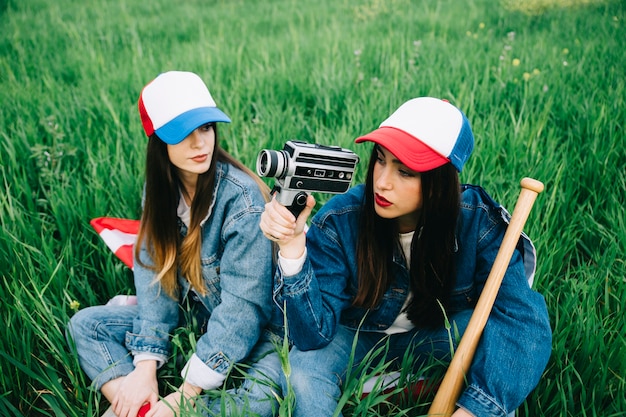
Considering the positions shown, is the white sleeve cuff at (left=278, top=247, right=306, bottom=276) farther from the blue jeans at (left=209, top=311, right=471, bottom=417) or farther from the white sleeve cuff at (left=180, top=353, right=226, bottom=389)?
the white sleeve cuff at (left=180, top=353, right=226, bottom=389)

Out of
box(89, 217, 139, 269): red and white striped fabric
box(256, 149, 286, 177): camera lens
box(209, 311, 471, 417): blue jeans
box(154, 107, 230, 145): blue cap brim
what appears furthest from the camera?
box(89, 217, 139, 269): red and white striped fabric

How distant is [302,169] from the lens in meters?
1.13

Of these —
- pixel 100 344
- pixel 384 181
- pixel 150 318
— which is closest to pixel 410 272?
pixel 384 181

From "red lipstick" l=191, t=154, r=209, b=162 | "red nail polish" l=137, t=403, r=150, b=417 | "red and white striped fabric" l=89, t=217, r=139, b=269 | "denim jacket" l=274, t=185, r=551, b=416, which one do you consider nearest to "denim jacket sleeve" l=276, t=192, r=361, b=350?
"denim jacket" l=274, t=185, r=551, b=416

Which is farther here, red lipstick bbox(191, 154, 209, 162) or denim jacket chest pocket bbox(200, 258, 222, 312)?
denim jacket chest pocket bbox(200, 258, 222, 312)

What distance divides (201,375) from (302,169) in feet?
2.57

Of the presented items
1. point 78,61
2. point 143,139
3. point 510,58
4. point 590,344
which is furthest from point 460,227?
point 78,61

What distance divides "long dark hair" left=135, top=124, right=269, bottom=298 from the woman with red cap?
1.28 ft

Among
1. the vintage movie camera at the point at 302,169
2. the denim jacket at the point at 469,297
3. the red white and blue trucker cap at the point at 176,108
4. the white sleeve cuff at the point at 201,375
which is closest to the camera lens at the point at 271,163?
the vintage movie camera at the point at 302,169

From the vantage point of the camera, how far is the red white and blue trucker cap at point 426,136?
1193 mm

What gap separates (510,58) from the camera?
3.37 metres

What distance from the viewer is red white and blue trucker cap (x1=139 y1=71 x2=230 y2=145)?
1.47 metres

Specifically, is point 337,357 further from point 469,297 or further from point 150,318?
point 150,318

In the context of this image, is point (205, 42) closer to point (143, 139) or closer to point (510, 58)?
point (143, 139)
